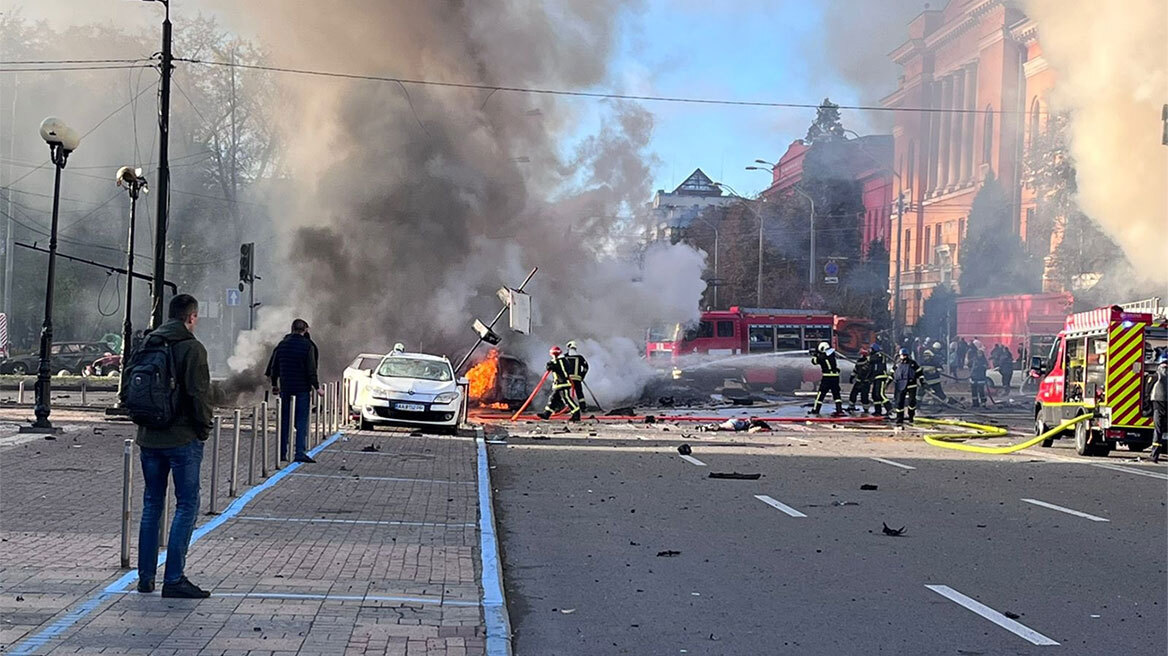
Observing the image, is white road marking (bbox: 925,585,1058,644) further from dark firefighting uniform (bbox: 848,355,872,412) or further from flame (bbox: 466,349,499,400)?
flame (bbox: 466,349,499,400)

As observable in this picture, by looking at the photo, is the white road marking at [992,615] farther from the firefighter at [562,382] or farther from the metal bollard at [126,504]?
the firefighter at [562,382]

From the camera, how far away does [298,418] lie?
15227mm

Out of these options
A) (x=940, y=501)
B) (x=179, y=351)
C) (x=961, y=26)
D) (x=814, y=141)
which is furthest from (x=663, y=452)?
(x=814, y=141)

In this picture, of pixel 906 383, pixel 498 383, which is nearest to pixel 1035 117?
pixel 906 383

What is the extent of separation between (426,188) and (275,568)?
2381cm

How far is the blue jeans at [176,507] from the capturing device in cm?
686

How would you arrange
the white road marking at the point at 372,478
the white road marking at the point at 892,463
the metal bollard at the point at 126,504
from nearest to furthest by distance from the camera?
the metal bollard at the point at 126,504
the white road marking at the point at 372,478
the white road marking at the point at 892,463

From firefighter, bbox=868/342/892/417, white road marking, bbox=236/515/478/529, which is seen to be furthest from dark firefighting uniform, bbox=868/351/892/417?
white road marking, bbox=236/515/478/529

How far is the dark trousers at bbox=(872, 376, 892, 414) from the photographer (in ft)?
92.1

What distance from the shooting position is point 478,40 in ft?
103

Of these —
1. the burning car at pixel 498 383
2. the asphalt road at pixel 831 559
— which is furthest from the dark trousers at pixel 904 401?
the asphalt road at pixel 831 559

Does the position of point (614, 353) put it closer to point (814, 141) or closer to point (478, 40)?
point (478, 40)

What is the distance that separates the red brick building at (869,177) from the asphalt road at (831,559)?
4245 centimetres

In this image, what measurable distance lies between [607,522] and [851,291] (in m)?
48.4
